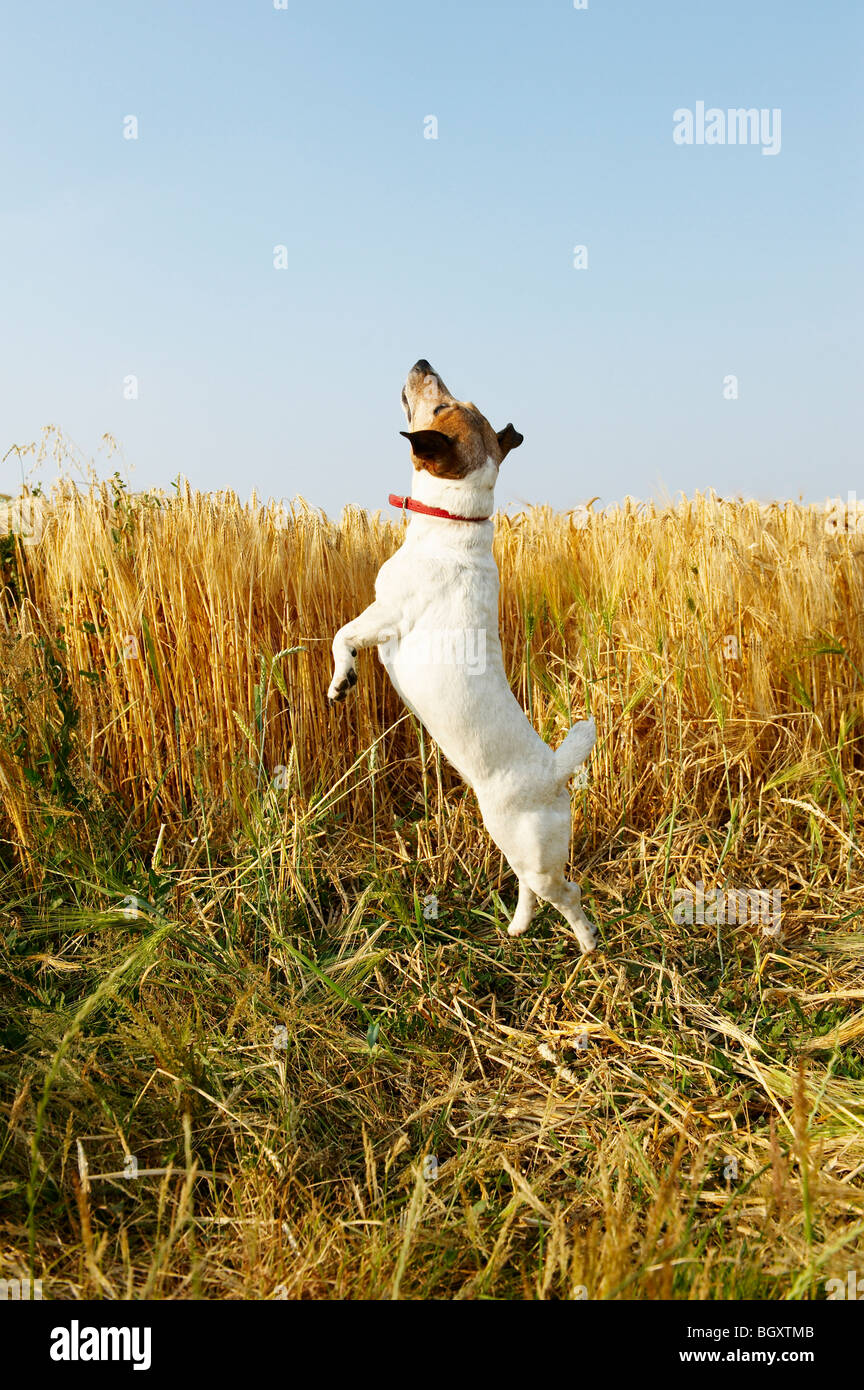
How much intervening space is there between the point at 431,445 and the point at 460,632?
0.45 m

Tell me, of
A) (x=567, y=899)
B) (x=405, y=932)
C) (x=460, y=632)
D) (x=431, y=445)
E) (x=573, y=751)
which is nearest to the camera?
(x=431, y=445)

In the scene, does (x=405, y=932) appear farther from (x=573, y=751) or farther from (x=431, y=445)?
(x=431, y=445)

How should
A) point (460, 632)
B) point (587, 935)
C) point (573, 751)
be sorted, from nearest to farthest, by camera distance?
point (460, 632), point (573, 751), point (587, 935)

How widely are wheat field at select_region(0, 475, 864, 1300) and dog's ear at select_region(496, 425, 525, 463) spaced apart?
111 cm

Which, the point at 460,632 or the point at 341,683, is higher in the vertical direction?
the point at 460,632

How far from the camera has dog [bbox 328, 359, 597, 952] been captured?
206 cm

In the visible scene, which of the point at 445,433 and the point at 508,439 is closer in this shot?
the point at 445,433

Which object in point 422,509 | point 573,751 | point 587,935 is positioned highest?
point 422,509

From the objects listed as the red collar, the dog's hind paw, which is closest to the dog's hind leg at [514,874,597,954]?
the dog's hind paw

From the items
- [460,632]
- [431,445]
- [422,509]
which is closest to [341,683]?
[460,632]

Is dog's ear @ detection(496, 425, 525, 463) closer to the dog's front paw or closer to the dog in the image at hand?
the dog

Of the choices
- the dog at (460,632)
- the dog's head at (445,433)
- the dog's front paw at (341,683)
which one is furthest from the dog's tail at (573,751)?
the dog's head at (445,433)

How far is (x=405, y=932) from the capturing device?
292 cm
